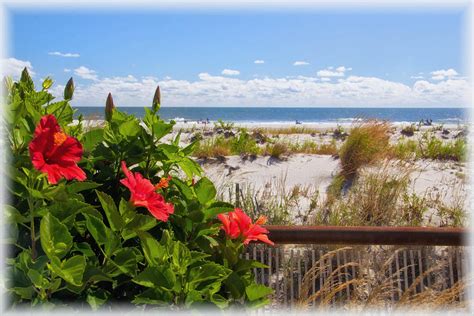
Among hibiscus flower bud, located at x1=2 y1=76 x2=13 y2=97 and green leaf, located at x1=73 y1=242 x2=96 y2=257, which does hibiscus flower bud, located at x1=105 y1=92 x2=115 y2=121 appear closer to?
hibiscus flower bud, located at x1=2 y1=76 x2=13 y2=97

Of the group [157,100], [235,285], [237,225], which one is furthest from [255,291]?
[157,100]

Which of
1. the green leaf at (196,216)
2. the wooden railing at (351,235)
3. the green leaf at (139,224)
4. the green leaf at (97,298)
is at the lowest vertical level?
the wooden railing at (351,235)

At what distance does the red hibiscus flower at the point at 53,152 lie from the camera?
1.07m

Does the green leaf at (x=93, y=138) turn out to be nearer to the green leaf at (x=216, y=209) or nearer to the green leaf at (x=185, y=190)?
the green leaf at (x=185, y=190)

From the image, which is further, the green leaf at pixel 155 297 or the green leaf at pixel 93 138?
the green leaf at pixel 93 138

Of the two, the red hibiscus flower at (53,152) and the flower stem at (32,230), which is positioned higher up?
the red hibiscus flower at (53,152)

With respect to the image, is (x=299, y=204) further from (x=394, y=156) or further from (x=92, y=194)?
(x=92, y=194)

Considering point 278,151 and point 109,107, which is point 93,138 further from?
point 278,151

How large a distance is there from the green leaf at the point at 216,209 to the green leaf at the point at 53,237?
422mm

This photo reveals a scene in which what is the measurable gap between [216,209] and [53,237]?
47 cm

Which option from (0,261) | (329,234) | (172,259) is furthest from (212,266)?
(329,234)

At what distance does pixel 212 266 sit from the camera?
3.78ft

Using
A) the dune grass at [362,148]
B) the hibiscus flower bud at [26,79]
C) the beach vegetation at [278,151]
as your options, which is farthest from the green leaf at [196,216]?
the beach vegetation at [278,151]

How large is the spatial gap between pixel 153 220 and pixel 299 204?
12.9ft
